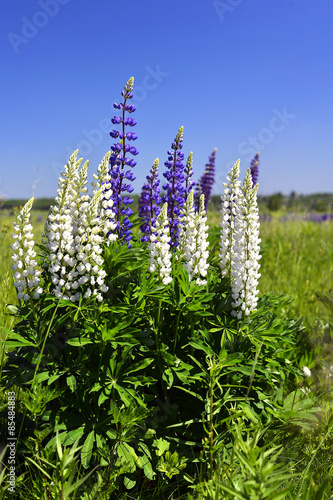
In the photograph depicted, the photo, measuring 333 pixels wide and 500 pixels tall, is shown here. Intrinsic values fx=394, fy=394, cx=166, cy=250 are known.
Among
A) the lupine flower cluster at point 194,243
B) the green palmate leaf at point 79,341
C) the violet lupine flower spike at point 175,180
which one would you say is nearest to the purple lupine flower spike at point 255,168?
the violet lupine flower spike at point 175,180

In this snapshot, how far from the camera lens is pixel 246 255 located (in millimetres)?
2438

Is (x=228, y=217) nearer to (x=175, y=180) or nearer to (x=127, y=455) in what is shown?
(x=175, y=180)

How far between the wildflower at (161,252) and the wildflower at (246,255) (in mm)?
410

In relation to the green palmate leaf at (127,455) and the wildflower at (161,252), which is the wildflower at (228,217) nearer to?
the wildflower at (161,252)

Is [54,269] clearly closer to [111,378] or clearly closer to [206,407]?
[111,378]

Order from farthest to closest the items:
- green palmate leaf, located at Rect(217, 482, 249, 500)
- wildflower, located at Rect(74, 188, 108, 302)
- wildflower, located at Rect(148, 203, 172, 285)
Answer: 1. wildflower, located at Rect(148, 203, 172, 285)
2. wildflower, located at Rect(74, 188, 108, 302)
3. green palmate leaf, located at Rect(217, 482, 249, 500)

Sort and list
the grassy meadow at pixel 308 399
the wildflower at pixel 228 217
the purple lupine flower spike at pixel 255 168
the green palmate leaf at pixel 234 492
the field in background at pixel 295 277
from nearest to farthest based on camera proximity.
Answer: the green palmate leaf at pixel 234 492 < the grassy meadow at pixel 308 399 < the wildflower at pixel 228 217 < the field in background at pixel 295 277 < the purple lupine flower spike at pixel 255 168

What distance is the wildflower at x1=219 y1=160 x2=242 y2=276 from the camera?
8.56ft

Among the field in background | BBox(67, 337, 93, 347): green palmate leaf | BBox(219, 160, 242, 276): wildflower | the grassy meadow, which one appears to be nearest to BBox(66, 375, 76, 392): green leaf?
BBox(67, 337, 93, 347): green palmate leaf

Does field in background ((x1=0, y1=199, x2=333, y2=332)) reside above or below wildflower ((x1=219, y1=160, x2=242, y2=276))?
below

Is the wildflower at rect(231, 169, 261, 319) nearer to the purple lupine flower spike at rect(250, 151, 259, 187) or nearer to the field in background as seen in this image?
the field in background

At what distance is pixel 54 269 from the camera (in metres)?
2.16

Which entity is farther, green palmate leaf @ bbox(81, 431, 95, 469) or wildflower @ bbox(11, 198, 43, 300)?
wildflower @ bbox(11, 198, 43, 300)

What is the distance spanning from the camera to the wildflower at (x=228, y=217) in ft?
8.56
